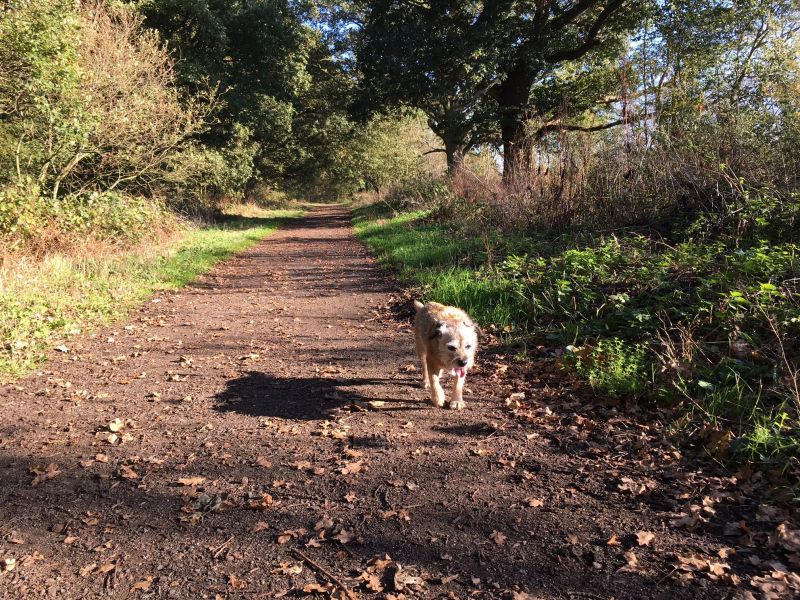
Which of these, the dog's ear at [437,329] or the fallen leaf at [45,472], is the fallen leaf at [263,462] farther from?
the dog's ear at [437,329]

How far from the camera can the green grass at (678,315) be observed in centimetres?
407

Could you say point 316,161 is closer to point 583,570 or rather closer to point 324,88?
point 324,88

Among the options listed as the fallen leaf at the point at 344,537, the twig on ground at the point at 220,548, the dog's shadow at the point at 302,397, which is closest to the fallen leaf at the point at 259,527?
the twig on ground at the point at 220,548

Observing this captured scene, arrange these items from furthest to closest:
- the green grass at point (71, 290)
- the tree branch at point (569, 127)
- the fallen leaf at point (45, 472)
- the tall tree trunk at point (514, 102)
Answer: the tall tree trunk at point (514, 102), the tree branch at point (569, 127), the green grass at point (71, 290), the fallen leaf at point (45, 472)

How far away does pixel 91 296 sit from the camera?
27.2 ft

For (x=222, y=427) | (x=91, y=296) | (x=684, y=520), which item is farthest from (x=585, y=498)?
(x=91, y=296)

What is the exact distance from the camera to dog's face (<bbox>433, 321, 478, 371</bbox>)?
14.5 feet

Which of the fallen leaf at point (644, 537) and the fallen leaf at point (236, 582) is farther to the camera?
the fallen leaf at point (644, 537)

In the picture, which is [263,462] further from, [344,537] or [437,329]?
[437,329]

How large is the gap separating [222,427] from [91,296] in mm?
5420

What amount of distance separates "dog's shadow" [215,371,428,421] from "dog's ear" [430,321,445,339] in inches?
29.2

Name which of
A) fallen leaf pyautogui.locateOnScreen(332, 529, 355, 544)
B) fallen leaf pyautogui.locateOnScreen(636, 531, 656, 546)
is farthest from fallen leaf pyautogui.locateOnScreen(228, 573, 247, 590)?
fallen leaf pyautogui.locateOnScreen(636, 531, 656, 546)

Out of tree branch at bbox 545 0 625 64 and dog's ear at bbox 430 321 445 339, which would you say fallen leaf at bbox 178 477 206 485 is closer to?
dog's ear at bbox 430 321 445 339

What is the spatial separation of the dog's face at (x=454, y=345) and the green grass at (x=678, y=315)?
1.36 meters
